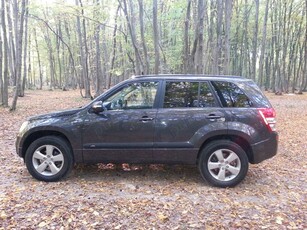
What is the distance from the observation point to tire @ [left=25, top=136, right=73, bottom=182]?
5.04 m

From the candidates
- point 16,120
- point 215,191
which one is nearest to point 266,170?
point 215,191

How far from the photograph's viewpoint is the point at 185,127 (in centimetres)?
492

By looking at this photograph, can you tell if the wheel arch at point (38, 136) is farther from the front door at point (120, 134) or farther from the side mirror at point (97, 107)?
the side mirror at point (97, 107)

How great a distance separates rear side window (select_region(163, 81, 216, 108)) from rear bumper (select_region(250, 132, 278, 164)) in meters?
1.02

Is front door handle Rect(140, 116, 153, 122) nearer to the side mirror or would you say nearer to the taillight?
the side mirror

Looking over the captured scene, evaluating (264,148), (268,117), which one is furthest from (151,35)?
(264,148)

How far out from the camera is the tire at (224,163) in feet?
16.0

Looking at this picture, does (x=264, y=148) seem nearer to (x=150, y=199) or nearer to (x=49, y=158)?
(x=150, y=199)

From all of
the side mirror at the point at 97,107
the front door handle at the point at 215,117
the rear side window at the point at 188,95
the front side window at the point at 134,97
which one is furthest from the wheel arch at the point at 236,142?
the side mirror at the point at 97,107

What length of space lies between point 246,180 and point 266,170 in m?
0.87

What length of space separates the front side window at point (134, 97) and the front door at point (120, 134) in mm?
18

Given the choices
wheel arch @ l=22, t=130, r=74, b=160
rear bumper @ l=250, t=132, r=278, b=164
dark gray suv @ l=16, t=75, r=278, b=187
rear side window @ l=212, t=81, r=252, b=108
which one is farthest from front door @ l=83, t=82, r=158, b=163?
rear bumper @ l=250, t=132, r=278, b=164

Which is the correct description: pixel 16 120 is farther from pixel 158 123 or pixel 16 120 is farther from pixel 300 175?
pixel 300 175

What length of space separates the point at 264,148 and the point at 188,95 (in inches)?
62.3
